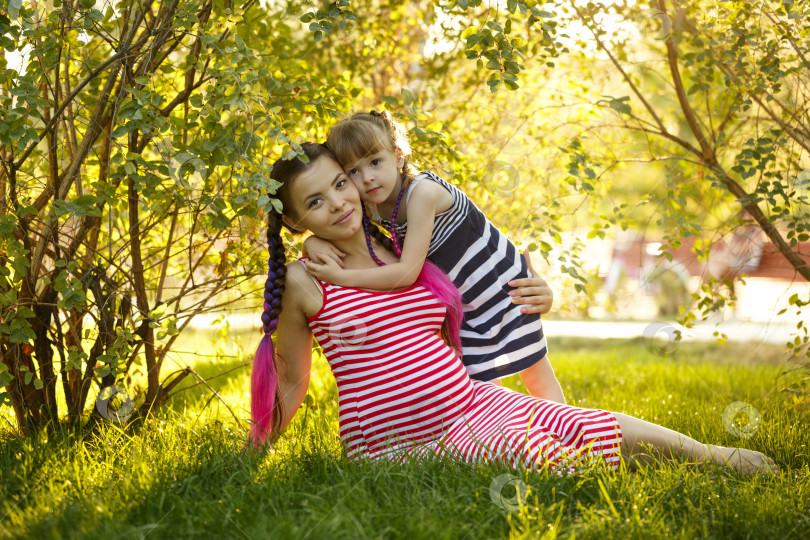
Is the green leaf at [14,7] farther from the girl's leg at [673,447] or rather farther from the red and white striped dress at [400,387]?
the girl's leg at [673,447]

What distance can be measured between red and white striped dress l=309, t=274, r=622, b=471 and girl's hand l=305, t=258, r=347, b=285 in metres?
0.03

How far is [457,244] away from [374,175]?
393 mm

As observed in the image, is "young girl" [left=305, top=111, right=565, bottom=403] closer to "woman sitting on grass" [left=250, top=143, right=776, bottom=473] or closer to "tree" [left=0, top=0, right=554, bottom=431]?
"woman sitting on grass" [left=250, top=143, right=776, bottom=473]

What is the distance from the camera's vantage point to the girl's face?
8.05ft

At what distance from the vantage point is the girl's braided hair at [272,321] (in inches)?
90.0

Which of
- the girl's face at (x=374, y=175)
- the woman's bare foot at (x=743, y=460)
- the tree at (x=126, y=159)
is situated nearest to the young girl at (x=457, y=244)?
the girl's face at (x=374, y=175)

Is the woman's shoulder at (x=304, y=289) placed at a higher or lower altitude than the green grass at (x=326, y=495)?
higher

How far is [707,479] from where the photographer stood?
79.0 inches

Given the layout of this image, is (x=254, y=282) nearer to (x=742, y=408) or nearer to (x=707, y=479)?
(x=707, y=479)

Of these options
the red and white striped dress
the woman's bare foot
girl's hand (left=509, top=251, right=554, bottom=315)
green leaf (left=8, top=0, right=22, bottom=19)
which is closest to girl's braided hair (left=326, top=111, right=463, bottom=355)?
the red and white striped dress

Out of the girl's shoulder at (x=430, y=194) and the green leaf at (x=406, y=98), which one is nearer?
the girl's shoulder at (x=430, y=194)

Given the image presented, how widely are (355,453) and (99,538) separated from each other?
32.3 inches

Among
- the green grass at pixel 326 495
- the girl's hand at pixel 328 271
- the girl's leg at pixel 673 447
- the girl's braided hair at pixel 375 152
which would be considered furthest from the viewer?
the girl's braided hair at pixel 375 152

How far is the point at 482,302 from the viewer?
2.54m
